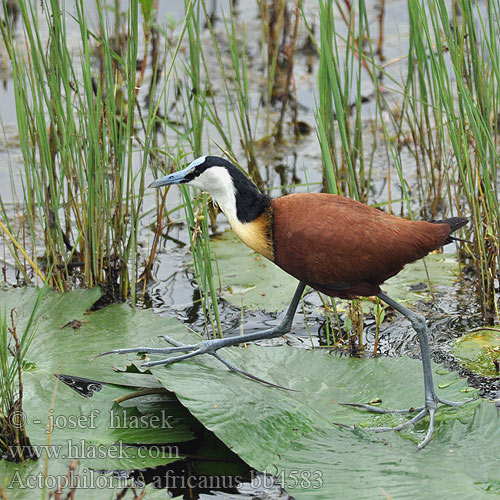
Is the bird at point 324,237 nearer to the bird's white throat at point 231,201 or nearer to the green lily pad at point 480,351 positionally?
the bird's white throat at point 231,201

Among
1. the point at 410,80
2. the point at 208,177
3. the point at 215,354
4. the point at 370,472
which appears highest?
the point at 410,80

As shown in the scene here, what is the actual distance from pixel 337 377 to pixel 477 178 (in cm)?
97

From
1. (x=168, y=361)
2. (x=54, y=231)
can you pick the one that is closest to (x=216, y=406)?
(x=168, y=361)

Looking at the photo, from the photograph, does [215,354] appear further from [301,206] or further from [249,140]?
[249,140]

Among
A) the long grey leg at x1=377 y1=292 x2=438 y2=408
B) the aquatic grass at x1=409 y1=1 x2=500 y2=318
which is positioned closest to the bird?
the long grey leg at x1=377 y1=292 x2=438 y2=408

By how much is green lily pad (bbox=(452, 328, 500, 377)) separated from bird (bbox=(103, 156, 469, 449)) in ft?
1.39

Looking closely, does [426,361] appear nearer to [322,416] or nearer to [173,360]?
[322,416]

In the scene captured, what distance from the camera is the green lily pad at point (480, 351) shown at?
293 centimetres

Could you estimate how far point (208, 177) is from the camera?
261 centimetres

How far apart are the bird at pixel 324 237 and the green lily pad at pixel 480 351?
1.39 feet

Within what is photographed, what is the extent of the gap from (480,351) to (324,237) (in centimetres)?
88

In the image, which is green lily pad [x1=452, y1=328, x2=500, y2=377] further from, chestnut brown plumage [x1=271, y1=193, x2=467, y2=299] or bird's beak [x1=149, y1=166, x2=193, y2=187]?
bird's beak [x1=149, y1=166, x2=193, y2=187]

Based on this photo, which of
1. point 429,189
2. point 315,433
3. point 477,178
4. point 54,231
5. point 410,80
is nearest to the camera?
point 315,433

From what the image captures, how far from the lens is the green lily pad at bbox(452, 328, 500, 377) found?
9.61ft
